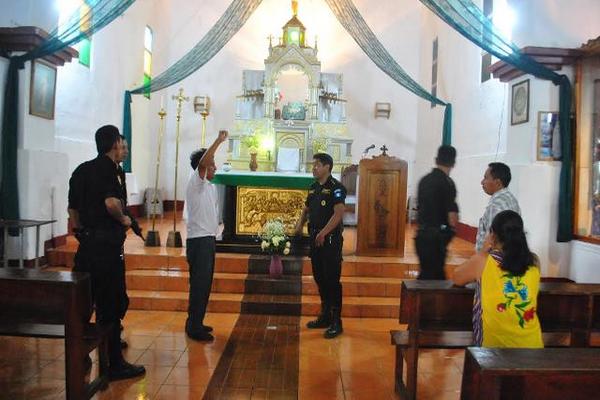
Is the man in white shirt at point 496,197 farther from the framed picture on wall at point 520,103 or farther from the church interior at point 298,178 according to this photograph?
the framed picture on wall at point 520,103

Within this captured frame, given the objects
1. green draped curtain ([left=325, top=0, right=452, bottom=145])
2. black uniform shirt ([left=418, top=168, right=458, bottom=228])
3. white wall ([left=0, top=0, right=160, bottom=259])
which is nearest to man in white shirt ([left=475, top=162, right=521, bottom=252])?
black uniform shirt ([left=418, top=168, right=458, bottom=228])

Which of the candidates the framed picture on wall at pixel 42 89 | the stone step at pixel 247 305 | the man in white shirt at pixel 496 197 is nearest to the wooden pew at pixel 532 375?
the man in white shirt at pixel 496 197

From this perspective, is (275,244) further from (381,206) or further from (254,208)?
(381,206)

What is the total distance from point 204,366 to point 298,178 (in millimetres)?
3062

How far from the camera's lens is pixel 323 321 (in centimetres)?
477

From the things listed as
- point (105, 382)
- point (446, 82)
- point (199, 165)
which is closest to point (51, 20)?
point (199, 165)

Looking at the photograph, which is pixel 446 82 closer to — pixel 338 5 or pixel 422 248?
pixel 338 5

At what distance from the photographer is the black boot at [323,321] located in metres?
4.75

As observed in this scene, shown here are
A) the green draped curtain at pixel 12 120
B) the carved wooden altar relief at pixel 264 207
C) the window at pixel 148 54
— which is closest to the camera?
the green draped curtain at pixel 12 120

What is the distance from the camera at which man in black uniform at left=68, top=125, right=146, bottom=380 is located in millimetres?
3244

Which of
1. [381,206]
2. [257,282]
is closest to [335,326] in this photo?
[257,282]

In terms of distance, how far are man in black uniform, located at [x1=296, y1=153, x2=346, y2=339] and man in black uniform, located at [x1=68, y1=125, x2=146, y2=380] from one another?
1725 mm

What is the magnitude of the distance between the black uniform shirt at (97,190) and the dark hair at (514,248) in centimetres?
228

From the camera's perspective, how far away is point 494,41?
521 centimetres
